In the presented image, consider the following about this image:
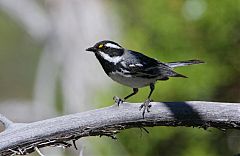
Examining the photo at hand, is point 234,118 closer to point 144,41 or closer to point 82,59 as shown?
point 144,41

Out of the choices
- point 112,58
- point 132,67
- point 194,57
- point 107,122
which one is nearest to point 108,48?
point 112,58

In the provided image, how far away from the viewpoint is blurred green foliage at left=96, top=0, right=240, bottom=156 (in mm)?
3285

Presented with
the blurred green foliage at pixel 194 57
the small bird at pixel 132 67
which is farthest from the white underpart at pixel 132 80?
the blurred green foliage at pixel 194 57

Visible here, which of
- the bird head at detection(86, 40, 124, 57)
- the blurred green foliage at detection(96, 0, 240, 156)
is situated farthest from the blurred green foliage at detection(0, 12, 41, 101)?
the bird head at detection(86, 40, 124, 57)

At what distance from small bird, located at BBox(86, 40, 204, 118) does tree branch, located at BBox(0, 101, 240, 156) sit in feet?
2.43

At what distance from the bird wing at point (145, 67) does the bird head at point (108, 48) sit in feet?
0.22

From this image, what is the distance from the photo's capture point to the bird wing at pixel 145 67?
2768 mm

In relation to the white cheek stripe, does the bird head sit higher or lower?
higher

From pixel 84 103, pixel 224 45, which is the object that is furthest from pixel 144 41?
pixel 84 103

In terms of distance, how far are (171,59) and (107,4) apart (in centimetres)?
329

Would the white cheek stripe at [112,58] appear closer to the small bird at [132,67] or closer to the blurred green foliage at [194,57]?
the small bird at [132,67]

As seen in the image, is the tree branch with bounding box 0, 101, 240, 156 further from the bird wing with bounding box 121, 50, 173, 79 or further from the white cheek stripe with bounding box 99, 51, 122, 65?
the white cheek stripe with bounding box 99, 51, 122, 65

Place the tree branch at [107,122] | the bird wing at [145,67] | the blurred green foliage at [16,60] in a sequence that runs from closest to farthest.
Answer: the tree branch at [107,122], the bird wing at [145,67], the blurred green foliage at [16,60]

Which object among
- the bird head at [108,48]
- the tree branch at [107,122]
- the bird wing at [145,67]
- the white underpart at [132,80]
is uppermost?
the bird head at [108,48]
